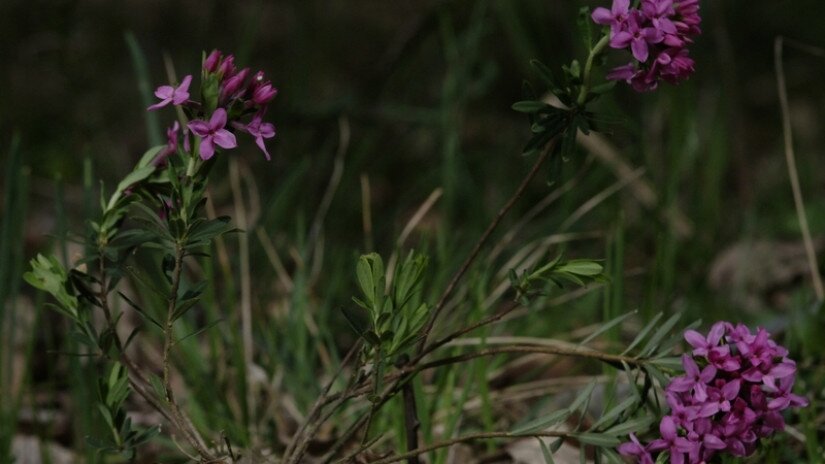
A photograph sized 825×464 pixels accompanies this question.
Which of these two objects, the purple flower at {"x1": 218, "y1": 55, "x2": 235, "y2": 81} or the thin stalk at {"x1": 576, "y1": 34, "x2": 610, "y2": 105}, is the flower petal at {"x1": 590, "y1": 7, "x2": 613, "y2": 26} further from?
the purple flower at {"x1": 218, "y1": 55, "x2": 235, "y2": 81}

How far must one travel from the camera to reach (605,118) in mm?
1444

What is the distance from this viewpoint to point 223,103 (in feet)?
4.54

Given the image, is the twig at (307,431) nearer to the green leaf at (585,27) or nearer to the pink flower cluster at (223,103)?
the pink flower cluster at (223,103)

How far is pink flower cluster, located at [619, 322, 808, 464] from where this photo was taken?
135cm

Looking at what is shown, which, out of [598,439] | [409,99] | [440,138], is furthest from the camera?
[409,99]

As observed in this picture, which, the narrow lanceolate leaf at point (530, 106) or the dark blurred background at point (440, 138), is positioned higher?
the narrow lanceolate leaf at point (530, 106)

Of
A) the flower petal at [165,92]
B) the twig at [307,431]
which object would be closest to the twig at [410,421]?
the twig at [307,431]

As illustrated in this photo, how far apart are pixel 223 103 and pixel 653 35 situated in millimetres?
549

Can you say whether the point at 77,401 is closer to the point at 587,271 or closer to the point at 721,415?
the point at 587,271

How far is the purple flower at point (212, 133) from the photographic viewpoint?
1326mm

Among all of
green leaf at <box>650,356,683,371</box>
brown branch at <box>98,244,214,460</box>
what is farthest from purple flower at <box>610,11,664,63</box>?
brown branch at <box>98,244,214,460</box>

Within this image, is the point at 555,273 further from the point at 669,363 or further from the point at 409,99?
the point at 409,99

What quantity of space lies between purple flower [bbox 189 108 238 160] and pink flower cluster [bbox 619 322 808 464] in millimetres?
634

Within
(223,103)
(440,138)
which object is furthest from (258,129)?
(440,138)
